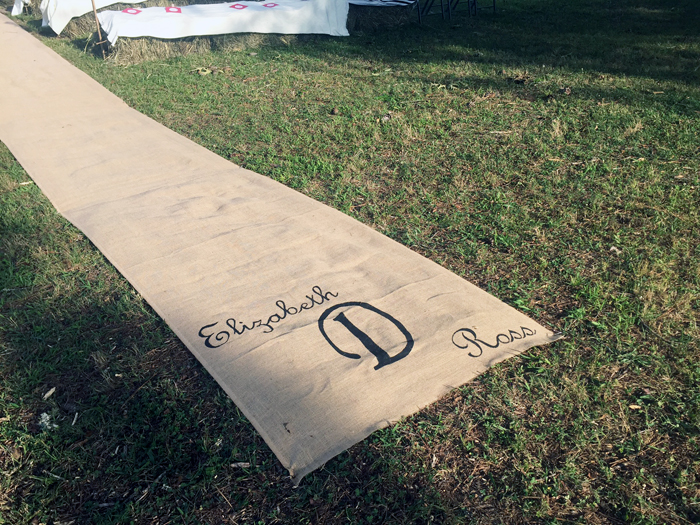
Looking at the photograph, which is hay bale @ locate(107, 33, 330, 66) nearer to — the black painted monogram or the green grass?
the green grass

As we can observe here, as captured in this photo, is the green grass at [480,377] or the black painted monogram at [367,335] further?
the black painted monogram at [367,335]

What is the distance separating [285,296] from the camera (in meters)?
3.05

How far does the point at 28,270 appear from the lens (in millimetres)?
3406

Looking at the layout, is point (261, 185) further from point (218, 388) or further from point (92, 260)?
point (218, 388)

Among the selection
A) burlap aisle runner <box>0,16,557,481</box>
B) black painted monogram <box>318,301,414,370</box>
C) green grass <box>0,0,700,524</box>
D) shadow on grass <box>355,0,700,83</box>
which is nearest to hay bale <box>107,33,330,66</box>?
shadow on grass <box>355,0,700,83</box>

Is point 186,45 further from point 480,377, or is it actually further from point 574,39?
point 480,377

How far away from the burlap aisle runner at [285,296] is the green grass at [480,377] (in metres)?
0.11

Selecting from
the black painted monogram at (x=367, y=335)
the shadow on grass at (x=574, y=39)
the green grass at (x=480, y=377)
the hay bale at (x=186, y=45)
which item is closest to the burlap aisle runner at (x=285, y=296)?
the black painted monogram at (x=367, y=335)

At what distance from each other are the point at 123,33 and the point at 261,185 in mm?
5552

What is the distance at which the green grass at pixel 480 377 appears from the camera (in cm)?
205

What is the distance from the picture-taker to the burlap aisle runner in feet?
7.87

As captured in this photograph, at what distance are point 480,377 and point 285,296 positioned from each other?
3.85 ft

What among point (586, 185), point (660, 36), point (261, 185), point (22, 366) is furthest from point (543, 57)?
point (22, 366)

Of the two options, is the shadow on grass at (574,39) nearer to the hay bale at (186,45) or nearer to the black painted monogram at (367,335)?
the hay bale at (186,45)
